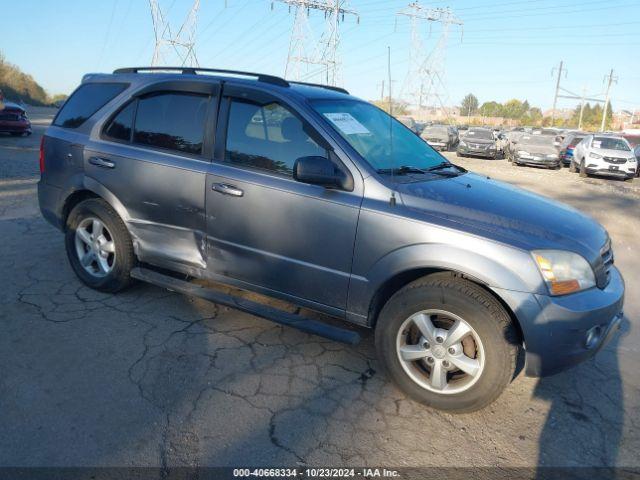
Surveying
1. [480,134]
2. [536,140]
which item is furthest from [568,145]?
[480,134]

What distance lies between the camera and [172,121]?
389 centimetres

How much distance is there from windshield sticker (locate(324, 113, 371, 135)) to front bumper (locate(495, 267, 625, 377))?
1451mm

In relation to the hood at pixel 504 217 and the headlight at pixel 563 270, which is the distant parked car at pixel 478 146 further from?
the headlight at pixel 563 270

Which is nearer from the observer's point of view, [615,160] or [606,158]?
[615,160]

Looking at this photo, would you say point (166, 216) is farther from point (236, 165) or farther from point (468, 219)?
point (468, 219)

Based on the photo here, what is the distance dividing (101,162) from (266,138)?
1.54m

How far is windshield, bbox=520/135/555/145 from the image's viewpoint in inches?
776

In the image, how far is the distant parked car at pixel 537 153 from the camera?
19.0 m

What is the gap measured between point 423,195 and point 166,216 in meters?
1.96

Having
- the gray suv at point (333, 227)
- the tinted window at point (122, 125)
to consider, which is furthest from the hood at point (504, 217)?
the tinted window at point (122, 125)

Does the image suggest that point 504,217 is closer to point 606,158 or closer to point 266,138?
point 266,138

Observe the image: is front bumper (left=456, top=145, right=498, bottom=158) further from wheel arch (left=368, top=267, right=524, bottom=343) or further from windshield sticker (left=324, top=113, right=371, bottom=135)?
wheel arch (left=368, top=267, right=524, bottom=343)

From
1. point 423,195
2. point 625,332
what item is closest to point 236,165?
point 423,195

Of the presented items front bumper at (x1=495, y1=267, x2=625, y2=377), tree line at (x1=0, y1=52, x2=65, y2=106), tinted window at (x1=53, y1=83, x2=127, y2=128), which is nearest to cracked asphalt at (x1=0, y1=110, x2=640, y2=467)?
front bumper at (x1=495, y1=267, x2=625, y2=377)
